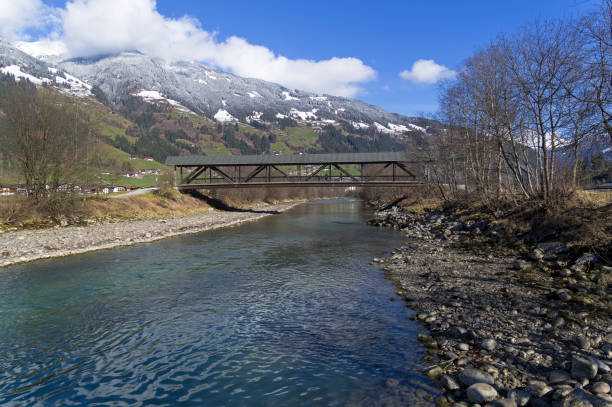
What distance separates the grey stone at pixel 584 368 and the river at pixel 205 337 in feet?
6.94

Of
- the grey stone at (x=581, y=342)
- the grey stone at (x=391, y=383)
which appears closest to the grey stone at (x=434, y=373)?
the grey stone at (x=391, y=383)

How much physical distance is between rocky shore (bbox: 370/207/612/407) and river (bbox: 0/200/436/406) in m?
0.62

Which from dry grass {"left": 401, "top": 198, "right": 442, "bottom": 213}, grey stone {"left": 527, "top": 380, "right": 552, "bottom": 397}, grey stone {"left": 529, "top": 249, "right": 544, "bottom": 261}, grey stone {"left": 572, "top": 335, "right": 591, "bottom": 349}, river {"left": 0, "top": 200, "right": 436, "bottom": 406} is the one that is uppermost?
dry grass {"left": 401, "top": 198, "right": 442, "bottom": 213}

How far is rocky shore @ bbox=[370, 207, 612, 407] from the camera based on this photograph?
5.10 meters

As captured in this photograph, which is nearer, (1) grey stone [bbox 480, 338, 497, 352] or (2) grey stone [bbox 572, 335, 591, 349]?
(2) grey stone [bbox 572, 335, 591, 349]

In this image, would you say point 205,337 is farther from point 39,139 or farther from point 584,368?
point 39,139

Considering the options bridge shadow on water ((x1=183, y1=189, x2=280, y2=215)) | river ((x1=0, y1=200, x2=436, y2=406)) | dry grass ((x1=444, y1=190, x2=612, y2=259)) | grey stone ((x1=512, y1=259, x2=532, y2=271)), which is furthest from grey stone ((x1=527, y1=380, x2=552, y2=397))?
bridge shadow on water ((x1=183, y1=189, x2=280, y2=215))

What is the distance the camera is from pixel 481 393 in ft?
16.4

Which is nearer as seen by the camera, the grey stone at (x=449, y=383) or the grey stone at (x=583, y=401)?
the grey stone at (x=583, y=401)

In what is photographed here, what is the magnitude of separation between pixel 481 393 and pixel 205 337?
17.5 feet

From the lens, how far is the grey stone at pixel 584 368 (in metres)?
5.17

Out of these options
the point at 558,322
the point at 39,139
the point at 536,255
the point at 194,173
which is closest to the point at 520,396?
the point at 558,322

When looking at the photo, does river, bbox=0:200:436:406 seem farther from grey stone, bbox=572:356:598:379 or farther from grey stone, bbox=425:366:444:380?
grey stone, bbox=572:356:598:379

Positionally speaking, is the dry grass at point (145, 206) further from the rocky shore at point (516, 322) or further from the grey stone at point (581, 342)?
the grey stone at point (581, 342)
